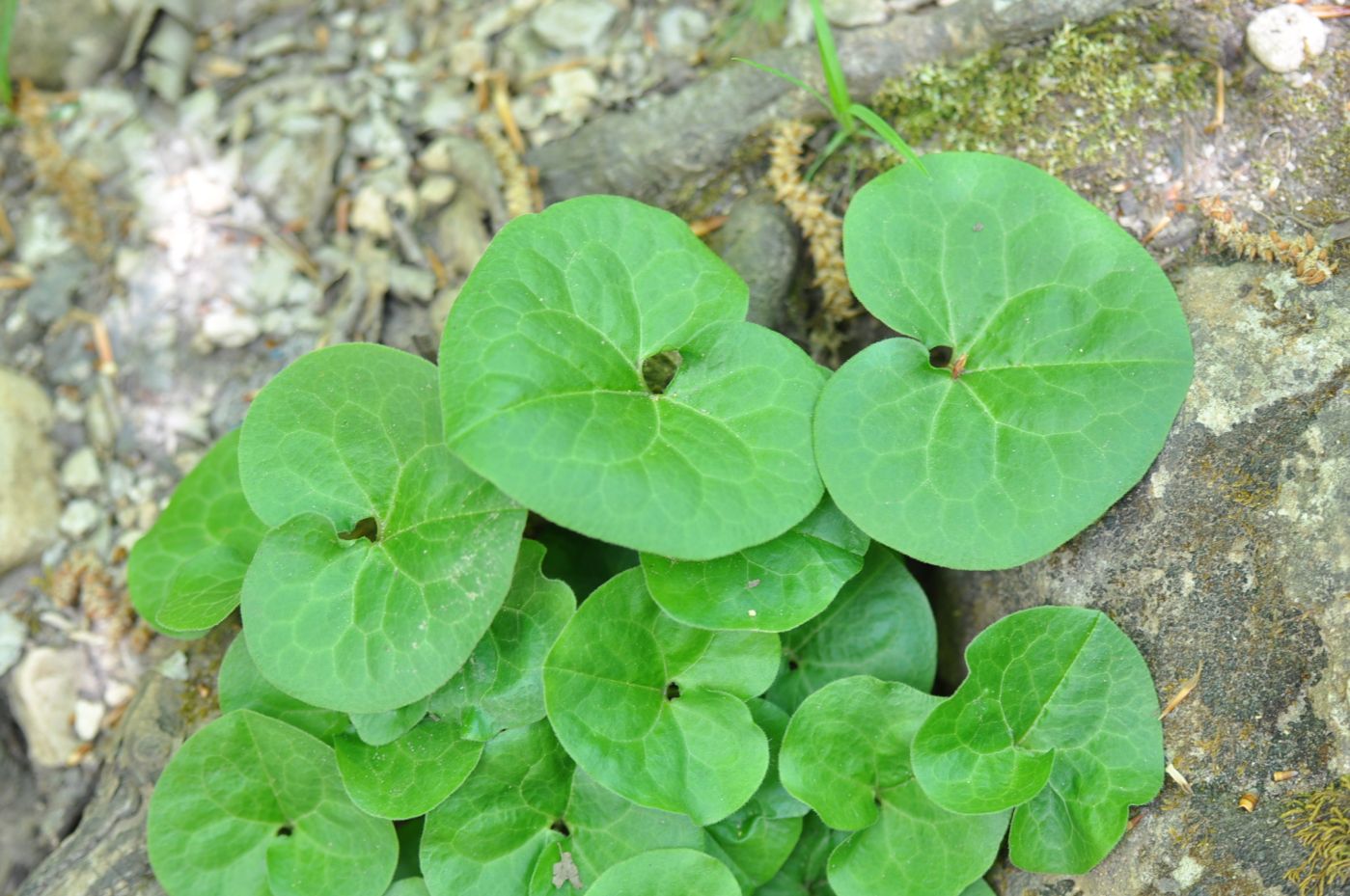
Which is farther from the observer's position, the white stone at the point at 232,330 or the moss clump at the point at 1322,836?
the white stone at the point at 232,330

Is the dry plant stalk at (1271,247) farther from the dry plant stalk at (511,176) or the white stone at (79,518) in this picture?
the white stone at (79,518)

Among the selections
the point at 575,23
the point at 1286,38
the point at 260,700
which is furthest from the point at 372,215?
the point at 1286,38

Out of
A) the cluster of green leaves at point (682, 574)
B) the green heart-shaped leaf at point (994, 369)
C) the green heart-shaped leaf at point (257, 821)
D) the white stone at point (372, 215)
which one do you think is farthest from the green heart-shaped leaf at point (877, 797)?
the white stone at point (372, 215)

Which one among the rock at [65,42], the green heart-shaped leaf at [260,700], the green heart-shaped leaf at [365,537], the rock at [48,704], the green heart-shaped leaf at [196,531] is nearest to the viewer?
the green heart-shaped leaf at [365,537]

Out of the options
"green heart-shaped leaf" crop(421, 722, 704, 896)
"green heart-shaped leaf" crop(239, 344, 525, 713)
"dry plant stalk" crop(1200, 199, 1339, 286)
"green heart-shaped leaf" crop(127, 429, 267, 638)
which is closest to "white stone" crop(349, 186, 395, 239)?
"green heart-shaped leaf" crop(127, 429, 267, 638)

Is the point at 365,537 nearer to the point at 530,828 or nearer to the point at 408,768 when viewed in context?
the point at 408,768

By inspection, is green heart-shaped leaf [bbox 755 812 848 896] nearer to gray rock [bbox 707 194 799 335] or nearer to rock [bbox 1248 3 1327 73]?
gray rock [bbox 707 194 799 335]
